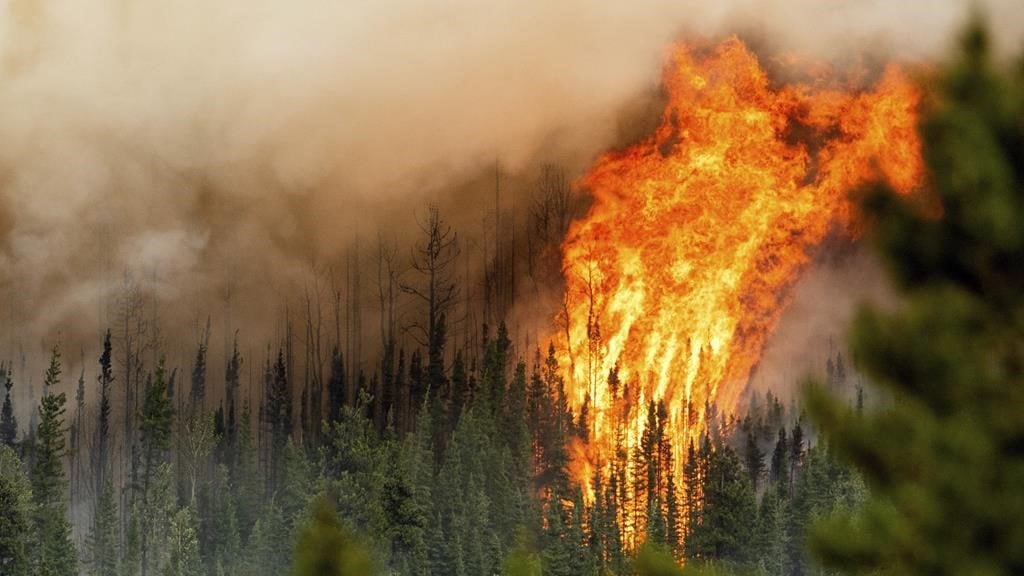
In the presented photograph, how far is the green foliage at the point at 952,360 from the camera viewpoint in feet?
58.7

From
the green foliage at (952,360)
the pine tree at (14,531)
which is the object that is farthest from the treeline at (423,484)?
the green foliage at (952,360)

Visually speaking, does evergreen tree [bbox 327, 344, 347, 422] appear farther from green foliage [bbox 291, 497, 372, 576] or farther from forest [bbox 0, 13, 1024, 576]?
green foliage [bbox 291, 497, 372, 576]

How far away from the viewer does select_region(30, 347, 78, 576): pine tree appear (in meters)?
130

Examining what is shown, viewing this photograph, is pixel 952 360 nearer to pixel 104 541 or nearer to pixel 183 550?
pixel 183 550

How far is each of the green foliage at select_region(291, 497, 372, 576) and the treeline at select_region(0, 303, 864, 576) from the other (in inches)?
3989

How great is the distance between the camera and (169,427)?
589ft

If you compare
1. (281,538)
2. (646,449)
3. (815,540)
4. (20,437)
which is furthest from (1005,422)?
(20,437)

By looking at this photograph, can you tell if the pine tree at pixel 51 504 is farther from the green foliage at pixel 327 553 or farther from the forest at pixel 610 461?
the green foliage at pixel 327 553

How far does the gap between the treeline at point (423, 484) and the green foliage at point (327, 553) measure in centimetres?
10132

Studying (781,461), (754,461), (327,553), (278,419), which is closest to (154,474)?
(278,419)

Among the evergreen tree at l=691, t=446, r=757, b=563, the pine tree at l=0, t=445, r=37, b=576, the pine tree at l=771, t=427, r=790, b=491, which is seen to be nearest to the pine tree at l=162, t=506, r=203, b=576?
the pine tree at l=0, t=445, r=37, b=576

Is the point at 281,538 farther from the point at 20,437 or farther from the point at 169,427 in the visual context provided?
the point at 20,437

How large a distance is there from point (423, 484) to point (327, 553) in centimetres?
13365

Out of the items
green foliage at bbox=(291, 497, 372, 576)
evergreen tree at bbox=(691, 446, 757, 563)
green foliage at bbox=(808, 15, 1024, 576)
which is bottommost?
green foliage at bbox=(291, 497, 372, 576)
